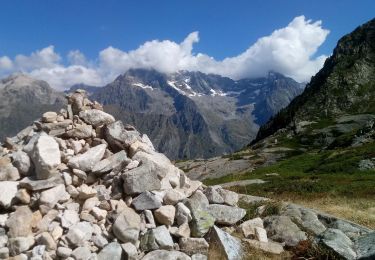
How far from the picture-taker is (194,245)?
16.3 metres

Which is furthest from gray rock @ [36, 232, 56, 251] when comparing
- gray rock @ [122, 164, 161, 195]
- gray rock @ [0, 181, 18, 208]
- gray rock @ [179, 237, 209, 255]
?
gray rock @ [179, 237, 209, 255]

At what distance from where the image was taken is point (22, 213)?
16.3m

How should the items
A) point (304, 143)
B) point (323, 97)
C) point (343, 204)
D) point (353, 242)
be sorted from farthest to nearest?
point (323, 97), point (304, 143), point (343, 204), point (353, 242)

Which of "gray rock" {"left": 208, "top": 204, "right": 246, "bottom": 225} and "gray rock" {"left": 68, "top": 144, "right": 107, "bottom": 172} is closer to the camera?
"gray rock" {"left": 68, "top": 144, "right": 107, "bottom": 172}

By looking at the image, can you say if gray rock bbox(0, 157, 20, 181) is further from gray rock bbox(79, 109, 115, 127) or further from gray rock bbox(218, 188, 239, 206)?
gray rock bbox(218, 188, 239, 206)

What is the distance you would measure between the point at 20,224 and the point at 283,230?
10.1 metres

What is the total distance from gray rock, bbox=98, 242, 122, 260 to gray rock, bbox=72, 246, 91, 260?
1.36 ft

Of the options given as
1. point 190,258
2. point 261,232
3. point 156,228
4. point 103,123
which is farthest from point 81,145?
point 261,232

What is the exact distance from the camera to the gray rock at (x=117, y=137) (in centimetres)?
1977

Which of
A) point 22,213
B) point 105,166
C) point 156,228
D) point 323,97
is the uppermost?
point 323,97

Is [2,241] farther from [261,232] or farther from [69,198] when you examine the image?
[261,232]

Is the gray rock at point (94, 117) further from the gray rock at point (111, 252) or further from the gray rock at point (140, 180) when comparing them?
the gray rock at point (111, 252)

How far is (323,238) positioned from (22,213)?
10.8 m

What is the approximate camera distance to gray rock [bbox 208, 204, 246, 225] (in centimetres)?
→ 1880
